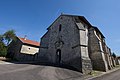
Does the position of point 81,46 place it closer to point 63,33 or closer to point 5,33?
point 63,33

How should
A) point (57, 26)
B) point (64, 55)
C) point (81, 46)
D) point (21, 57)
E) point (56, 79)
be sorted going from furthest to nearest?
1. point (21, 57)
2. point (57, 26)
3. point (64, 55)
4. point (81, 46)
5. point (56, 79)

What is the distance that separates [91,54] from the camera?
866 inches

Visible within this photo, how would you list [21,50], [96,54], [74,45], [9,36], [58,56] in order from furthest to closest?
[9,36] < [21,50] < [58,56] < [96,54] < [74,45]

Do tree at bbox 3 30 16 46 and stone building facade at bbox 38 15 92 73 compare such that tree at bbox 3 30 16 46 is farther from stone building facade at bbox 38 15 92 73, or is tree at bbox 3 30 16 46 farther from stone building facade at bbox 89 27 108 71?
stone building facade at bbox 89 27 108 71

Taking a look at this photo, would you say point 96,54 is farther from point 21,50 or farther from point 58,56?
point 21,50

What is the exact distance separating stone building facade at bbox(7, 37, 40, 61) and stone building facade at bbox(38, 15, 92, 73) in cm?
923

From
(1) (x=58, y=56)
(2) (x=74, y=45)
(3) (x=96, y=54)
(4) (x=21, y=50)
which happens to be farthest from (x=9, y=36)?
(3) (x=96, y=54)

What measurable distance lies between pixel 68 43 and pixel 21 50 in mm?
18077

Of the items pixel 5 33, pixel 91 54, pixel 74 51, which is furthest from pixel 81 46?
pixel 5 33

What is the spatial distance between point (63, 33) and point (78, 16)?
14.7 feet

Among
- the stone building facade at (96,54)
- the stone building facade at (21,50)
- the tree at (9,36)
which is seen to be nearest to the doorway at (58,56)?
the stone building facade at (96,54)

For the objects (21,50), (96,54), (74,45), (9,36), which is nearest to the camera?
(74,45)

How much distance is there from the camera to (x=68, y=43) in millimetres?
21047

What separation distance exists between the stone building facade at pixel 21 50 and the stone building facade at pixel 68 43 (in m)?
9.23
